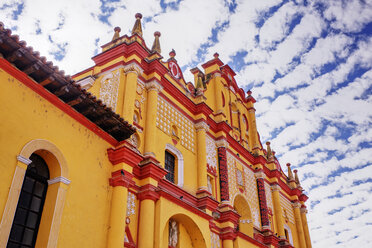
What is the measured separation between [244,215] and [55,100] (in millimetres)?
11613

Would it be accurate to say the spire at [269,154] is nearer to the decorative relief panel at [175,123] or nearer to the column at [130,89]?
the decorative relief panel at [175,123]

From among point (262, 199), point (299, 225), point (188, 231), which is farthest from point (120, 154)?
point (299, 225)

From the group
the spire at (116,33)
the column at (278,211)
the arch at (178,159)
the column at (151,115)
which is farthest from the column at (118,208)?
the column at (278,211)

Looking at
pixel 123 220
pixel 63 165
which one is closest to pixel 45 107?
pixel 63 165

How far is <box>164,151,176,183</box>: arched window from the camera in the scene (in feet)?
46.5

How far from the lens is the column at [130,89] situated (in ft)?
40.8

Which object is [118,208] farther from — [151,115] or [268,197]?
[268,197]

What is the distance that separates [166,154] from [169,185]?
1552 mm

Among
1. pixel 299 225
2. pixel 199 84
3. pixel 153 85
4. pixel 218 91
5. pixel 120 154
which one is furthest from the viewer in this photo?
pixel 299 225

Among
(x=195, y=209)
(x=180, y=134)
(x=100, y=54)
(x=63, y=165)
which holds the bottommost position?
(x=63, y=165)

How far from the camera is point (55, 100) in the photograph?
30.3 feet

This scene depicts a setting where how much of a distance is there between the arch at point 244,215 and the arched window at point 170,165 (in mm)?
4657

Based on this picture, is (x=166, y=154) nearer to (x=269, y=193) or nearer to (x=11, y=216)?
(x=11, y=216)

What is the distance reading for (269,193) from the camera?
838 inches
